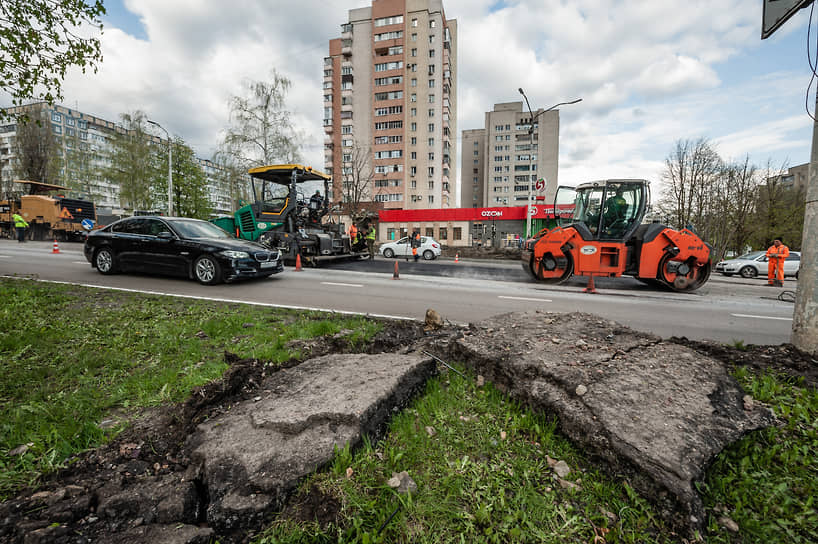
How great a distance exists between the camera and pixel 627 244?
10453mm

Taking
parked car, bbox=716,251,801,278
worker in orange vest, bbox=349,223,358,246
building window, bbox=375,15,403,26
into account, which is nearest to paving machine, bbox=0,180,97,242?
worker in orange vest, bbox=349,223,358,246

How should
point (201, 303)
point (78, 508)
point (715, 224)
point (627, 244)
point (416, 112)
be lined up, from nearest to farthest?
1. point (78, 508)
2. point (201, 303)
3. point (627, 244)
4. point (715, 224)
5. point (416, 112)

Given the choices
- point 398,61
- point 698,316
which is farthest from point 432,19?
point 698,316

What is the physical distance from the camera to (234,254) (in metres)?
8.31

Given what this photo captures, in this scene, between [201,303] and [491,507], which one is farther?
[201,303]

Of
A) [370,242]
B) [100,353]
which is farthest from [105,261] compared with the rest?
[370,242]

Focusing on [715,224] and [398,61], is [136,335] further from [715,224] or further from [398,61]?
[398,61]

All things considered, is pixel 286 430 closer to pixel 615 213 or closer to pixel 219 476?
pixel 219 476

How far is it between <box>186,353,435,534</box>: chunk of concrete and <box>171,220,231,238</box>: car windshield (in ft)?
24.2

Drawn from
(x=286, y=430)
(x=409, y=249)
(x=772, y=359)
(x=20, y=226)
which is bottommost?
(x=286, y=430)

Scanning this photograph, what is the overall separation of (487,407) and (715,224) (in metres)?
41.6

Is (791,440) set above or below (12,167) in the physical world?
below

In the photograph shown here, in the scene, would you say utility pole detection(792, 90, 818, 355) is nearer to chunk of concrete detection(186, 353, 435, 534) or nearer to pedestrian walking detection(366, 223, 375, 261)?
chunk of concrete detection(186, 353, 435, 534)

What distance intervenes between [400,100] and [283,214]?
173 ft
